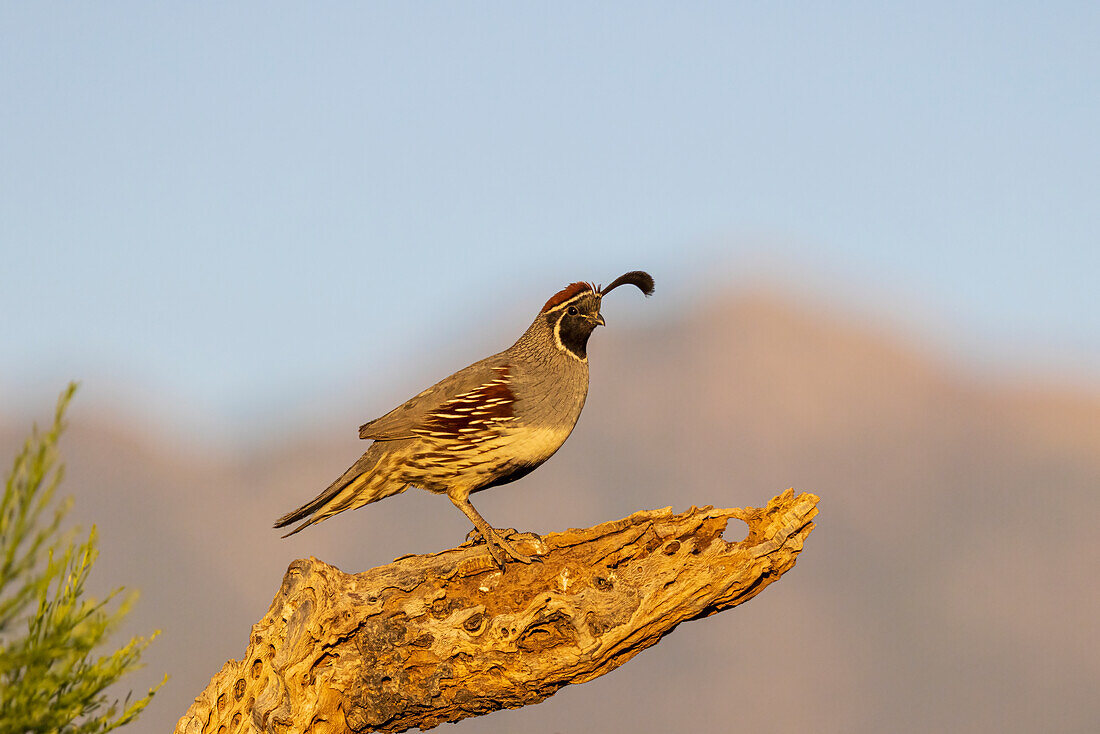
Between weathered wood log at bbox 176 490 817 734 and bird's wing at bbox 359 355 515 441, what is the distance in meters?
1.16

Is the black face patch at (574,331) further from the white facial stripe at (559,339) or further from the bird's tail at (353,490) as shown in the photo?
the bird's tail at (353,490)

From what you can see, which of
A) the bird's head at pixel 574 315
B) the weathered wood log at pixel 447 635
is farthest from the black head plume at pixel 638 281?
the weathered wood log at pixel 447 635

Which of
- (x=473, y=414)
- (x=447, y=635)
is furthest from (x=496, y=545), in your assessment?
(x=473, y=414)

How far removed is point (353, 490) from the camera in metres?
8.61

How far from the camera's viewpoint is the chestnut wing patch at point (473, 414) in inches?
326

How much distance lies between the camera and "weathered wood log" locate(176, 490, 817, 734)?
24.8 ft

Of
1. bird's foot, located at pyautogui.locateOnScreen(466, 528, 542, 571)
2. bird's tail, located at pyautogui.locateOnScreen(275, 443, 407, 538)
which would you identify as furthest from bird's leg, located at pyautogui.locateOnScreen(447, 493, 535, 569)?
bird's tail, located at pyautogui.locateOnScreen(275, 443, 407, 538)

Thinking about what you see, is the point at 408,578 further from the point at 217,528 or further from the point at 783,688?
the point at 217,528

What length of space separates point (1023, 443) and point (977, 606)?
67.7 feet

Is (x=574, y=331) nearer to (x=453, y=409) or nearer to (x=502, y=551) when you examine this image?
(x=453, y=409)

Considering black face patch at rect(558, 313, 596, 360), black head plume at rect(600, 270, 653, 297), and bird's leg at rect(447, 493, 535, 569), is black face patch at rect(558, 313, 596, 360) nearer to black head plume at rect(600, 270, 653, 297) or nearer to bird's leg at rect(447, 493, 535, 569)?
black head plume at rect(600, 270, 653, 297)

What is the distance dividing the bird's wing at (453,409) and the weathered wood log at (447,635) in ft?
3.79

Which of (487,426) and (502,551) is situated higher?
(487,426)

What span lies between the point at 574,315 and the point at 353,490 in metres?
2.35
